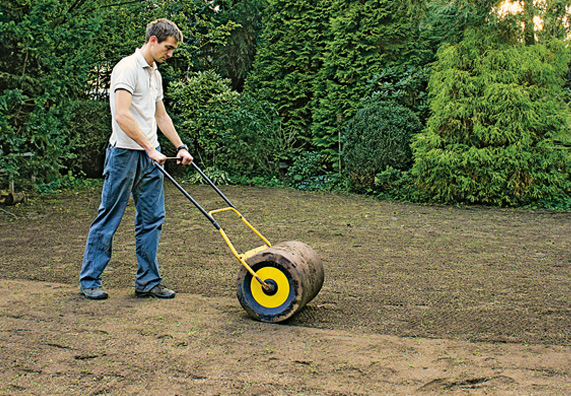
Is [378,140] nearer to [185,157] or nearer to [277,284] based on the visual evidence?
[185,157]

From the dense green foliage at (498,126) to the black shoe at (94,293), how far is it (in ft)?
21.0

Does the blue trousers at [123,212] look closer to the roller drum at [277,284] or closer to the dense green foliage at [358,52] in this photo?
the roller drum at [277,284]

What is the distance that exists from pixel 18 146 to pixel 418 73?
23.3 feet

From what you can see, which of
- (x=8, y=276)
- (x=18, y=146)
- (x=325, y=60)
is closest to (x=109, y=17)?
(x=18, y=146)

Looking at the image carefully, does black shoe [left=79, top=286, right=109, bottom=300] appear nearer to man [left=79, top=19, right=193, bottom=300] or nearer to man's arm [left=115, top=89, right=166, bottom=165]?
man [left=79, top=19, right=193, bottom=300]

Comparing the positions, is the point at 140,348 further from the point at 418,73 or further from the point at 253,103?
the point at 253,103

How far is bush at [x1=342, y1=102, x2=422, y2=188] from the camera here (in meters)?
9.88

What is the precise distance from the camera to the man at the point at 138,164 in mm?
3775

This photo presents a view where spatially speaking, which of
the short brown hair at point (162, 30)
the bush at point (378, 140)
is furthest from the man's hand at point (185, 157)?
the bush at point (378, 140)

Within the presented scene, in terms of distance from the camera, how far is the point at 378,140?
9953 millimetres

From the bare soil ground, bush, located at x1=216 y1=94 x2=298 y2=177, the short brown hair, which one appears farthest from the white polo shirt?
bush, located at x1=216 y1=94 x2=298 y2=177

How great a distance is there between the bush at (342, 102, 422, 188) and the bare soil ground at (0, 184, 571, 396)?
3.38m

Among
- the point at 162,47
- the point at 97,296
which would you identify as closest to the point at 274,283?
the point at 97,296

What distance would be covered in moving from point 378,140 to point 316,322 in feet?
22.3
